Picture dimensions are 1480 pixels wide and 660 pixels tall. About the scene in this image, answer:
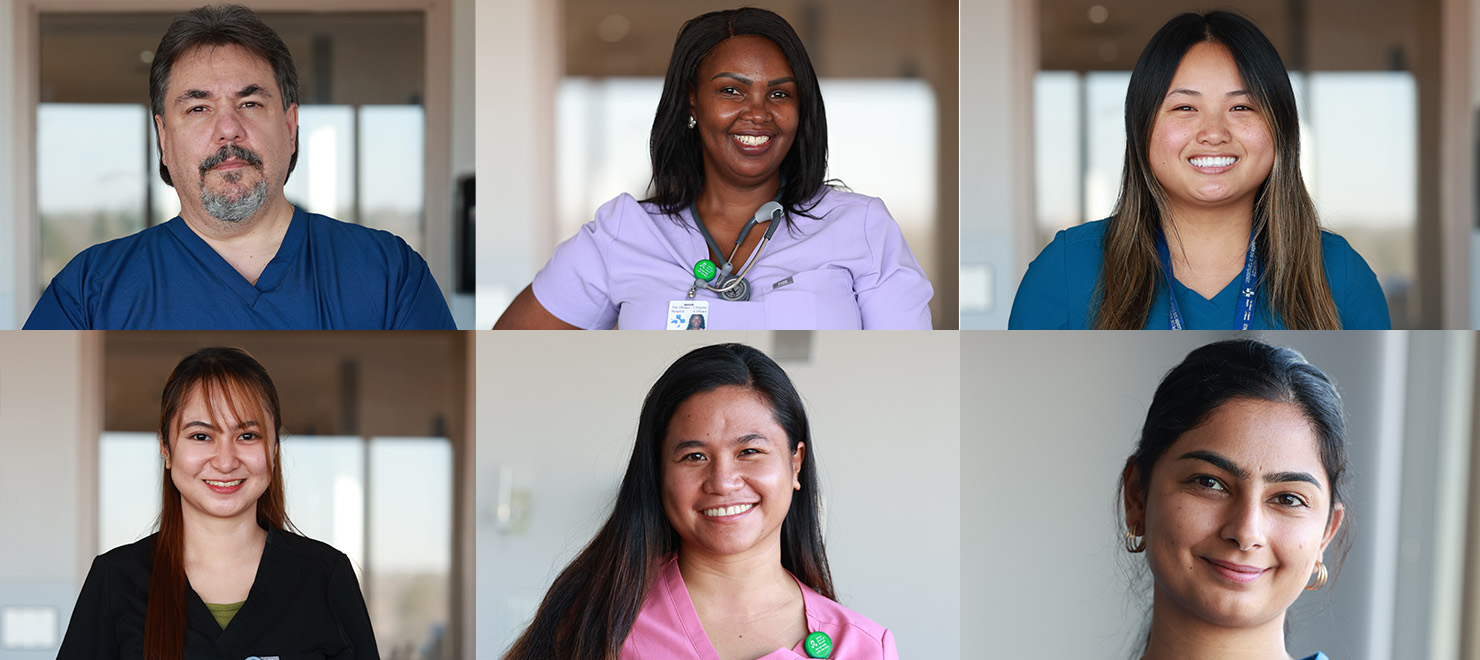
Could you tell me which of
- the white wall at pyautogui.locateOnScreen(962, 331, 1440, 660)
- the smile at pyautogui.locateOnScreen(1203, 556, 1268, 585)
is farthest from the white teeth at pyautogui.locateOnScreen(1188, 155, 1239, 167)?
the smile at pyautogui.locateOnScreen(1203, 556, 1268, 585)

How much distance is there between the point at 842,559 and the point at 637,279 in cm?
59

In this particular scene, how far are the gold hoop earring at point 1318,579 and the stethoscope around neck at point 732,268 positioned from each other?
1.04 meters

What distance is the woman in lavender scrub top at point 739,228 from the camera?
7.02ft

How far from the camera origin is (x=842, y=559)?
211 cm

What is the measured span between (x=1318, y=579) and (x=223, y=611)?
183cm

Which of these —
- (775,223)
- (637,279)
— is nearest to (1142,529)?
(775,223)

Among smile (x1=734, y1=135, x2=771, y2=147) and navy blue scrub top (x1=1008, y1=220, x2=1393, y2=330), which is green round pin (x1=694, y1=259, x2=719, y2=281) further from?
navy blue scrub top (x1=1008, y1=220, x2=1393, y2=330)


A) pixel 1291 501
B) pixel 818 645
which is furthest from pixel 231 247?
pixel 1291 501

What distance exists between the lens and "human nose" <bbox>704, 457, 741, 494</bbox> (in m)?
2.01

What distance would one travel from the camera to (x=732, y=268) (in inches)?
84.6

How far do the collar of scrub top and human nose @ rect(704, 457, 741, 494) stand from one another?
2.59ft

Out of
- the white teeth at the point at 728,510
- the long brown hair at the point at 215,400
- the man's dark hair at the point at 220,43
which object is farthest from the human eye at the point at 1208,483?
the man's dark hair at the point at 220,43

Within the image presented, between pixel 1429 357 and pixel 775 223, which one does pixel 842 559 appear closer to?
pixel 775 223

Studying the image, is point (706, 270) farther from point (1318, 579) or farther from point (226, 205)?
point (1318, 579)
